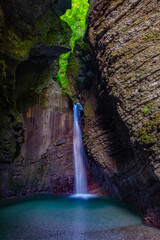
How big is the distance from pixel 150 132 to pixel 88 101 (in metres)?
6.29

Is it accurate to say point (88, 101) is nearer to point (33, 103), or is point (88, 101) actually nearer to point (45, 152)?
point (33, 103)

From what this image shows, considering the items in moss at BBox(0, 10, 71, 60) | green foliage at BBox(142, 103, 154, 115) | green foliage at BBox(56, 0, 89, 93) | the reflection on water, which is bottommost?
the reflection on water

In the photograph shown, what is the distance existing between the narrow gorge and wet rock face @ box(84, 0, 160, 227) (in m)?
0.03

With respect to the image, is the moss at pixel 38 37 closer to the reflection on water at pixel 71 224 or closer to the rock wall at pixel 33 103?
the rock wall at pixel 33 103

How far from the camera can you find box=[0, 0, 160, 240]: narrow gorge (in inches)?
191

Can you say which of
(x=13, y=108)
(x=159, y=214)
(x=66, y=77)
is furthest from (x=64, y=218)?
(x=66, y=77)

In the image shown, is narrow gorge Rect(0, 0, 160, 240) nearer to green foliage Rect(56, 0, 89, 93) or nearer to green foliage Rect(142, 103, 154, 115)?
green foliage Rect(142, 103, 154, 115)

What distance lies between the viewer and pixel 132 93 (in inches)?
200

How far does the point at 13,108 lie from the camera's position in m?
10.0

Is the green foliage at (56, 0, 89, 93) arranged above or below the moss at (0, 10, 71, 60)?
above

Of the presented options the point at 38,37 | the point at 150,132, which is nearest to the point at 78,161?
the point at 150,132

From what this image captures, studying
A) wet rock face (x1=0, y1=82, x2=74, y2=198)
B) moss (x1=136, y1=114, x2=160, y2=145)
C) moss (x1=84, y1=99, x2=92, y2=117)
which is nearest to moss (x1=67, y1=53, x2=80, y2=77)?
wet rock face (x1=0, y1=82, x2=74, y2=198)

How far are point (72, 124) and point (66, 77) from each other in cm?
424

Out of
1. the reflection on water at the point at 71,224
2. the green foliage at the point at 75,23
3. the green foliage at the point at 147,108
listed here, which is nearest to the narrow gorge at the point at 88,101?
the green foliage at the point at 147,108
